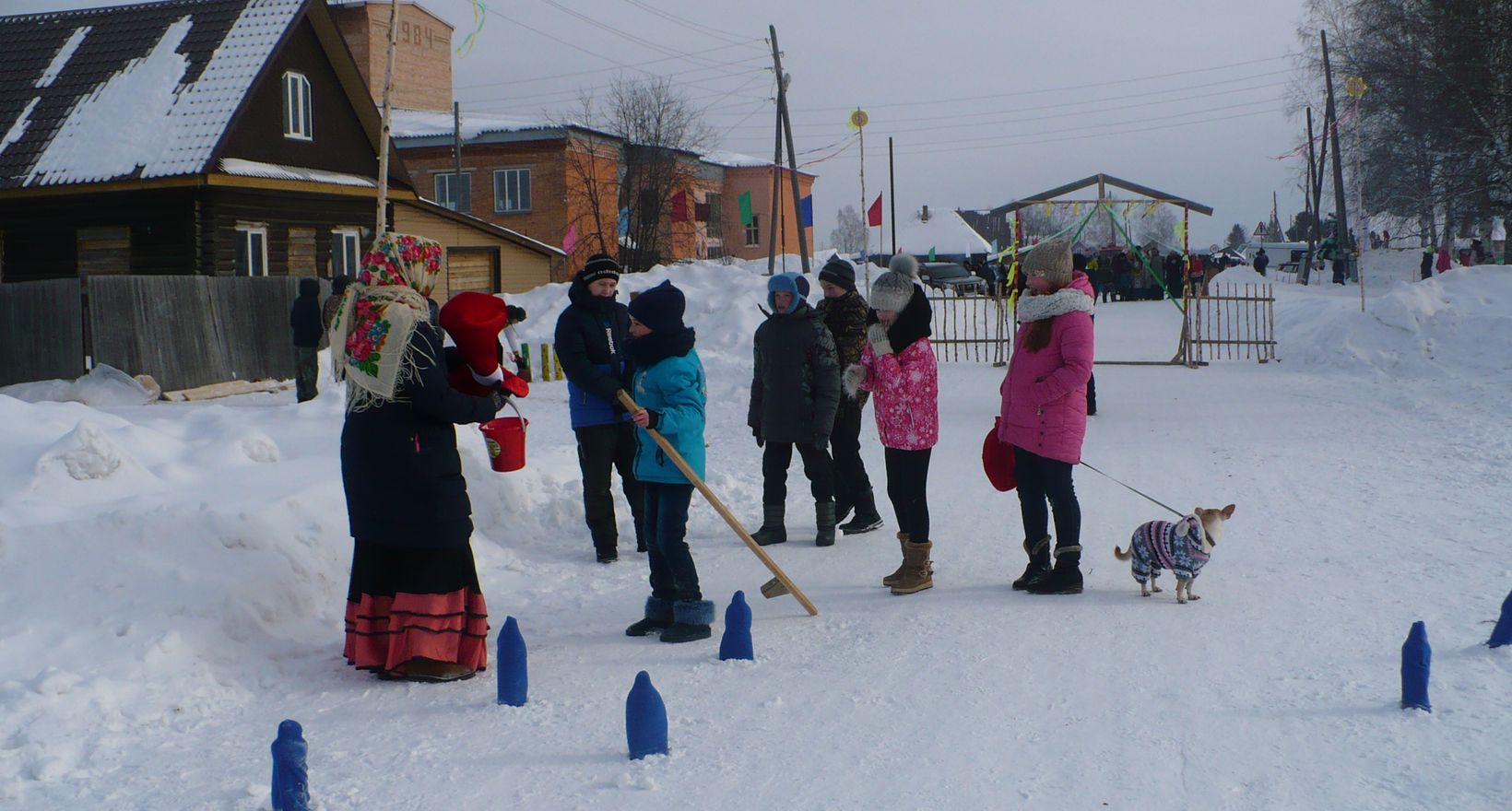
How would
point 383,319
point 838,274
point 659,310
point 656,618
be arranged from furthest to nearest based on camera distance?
point 838,274 < point 656,618 < point 659,310 < point 383,319

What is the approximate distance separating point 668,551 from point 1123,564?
2936 mm

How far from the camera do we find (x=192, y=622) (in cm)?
529

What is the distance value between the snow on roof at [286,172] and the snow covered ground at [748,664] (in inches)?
558

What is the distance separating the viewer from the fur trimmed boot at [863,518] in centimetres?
840

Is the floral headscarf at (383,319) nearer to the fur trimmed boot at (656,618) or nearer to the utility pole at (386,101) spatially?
the fur trimmed boot at (656,618)

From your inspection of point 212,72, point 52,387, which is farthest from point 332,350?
point 212,72

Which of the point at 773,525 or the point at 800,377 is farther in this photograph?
the point at 773,525

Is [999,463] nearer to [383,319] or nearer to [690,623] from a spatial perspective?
[690,623]

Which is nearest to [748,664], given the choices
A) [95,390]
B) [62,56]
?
[95,390]

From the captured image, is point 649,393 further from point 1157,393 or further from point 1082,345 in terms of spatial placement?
point 1157,393

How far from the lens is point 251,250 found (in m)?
23.2

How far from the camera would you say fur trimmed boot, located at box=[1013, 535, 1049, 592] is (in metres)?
6.60

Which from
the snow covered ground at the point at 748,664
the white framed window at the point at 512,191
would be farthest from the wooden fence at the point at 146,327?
the white framed window at the point at 512,191

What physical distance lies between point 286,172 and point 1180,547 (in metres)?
21.0
